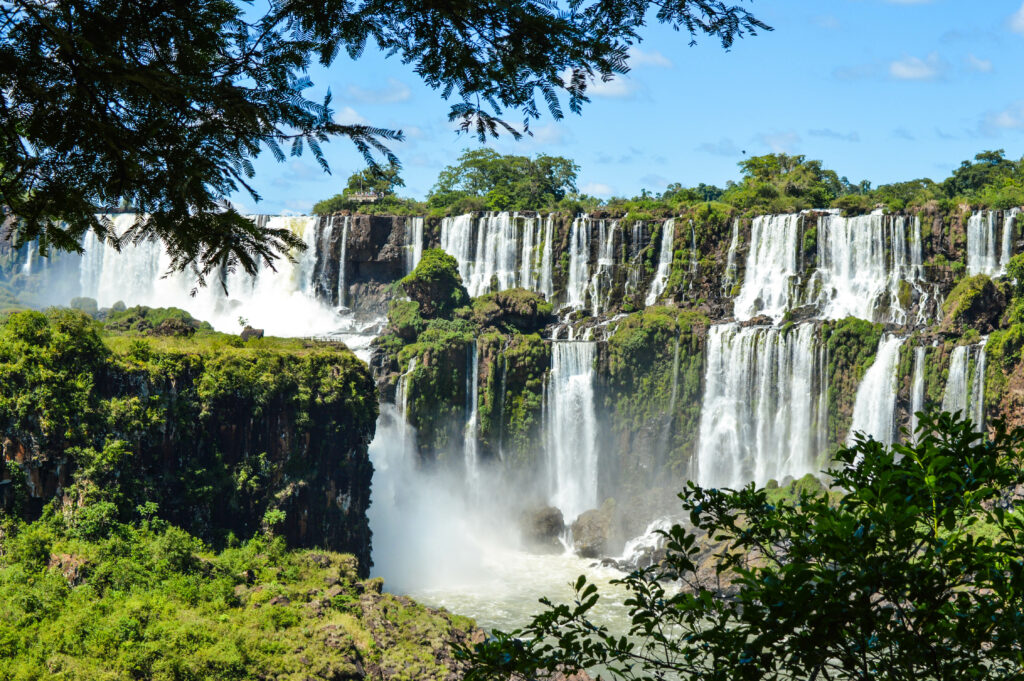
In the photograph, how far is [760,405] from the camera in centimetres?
3042

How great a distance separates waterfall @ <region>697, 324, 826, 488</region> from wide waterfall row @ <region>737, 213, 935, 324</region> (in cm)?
233

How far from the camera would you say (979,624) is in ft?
11.8

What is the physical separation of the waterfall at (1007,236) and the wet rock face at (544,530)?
1591 centimetres

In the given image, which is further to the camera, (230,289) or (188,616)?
(230,289)

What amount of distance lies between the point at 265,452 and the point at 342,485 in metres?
2.78

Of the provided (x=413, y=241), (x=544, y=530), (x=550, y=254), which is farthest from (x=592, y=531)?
(x=413, y=241)

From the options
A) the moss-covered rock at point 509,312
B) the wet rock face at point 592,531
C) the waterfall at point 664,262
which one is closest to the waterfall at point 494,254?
the moss-covered rock at point 509,312

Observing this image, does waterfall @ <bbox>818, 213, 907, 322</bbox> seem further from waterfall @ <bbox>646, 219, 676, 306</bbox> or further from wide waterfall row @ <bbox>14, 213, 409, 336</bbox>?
wide waterfall row @ <bbox>14, 213, 409, 336</bbox>

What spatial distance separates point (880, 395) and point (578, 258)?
12886 millimetres

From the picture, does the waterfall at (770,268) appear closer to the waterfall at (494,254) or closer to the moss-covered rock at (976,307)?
the moss-covered rock at (976,307)

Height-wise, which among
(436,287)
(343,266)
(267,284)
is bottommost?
(436,287)

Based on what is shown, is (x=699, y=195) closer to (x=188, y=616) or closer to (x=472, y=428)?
(x=472, y=428)

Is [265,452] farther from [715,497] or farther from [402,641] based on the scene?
[715,497]

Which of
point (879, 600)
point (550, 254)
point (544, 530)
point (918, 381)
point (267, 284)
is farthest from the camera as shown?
point (267, 284)
